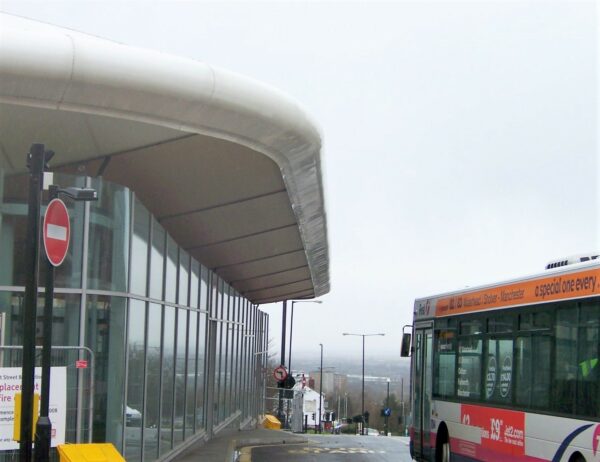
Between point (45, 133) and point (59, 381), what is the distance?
3042mm

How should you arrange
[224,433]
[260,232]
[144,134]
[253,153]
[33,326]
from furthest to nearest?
[224,433] → [260,232] → [253,153] → [144,134] → [33,326]

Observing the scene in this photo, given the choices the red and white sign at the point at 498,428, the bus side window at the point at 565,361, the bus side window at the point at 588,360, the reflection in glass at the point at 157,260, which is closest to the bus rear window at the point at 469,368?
the red and white sign at the point at 498,428

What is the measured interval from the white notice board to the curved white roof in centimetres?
288

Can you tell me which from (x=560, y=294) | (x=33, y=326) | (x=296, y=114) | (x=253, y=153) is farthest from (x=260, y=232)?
(x=33, y=326)

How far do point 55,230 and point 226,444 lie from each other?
13869 mm

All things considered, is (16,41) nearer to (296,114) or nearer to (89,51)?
(89,51)

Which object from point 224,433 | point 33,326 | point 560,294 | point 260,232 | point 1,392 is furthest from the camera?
point 224,433

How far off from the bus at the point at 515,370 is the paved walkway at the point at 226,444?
14.1 ft

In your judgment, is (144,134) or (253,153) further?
(253,153)

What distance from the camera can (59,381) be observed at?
983 centimetres

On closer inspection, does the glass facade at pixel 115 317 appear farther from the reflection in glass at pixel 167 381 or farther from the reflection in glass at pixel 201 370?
the reflection in glass at pixel 201 370

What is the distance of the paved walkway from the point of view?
58.3 ft

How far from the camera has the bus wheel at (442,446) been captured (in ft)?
47.9

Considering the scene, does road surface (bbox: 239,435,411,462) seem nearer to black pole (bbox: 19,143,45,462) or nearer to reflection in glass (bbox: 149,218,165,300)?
reflection in glass (bbox: 149,218,165,300)
